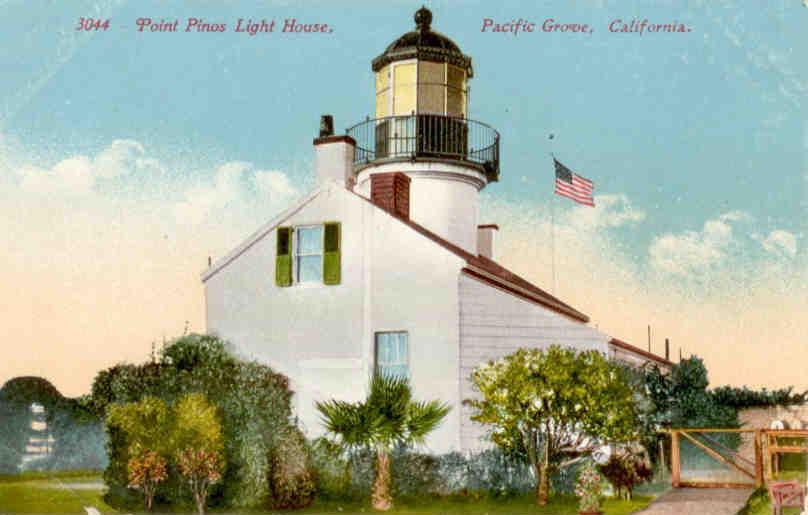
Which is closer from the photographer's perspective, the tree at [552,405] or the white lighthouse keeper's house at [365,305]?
the tree at [552,405]

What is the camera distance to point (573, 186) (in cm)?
1917

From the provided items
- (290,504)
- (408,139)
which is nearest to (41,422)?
(290,504)

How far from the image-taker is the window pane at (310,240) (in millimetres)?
19844

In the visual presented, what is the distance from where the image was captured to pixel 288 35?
1730cm

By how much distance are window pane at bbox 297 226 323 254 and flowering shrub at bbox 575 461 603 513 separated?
22.3 feet

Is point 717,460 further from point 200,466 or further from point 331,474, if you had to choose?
point 200,466

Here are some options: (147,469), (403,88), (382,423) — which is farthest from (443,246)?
(147,469)

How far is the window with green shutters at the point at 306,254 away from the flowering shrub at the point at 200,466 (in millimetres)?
4299

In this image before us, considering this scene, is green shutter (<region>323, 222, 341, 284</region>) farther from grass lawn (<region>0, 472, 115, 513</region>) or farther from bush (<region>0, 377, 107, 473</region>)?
grass lawn (<region>0, 472, 115, 513</region>)

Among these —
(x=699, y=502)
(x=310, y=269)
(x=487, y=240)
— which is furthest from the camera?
(x=487, y=240)

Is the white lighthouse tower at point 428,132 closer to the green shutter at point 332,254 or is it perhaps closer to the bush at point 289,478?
the green shutter at point 332,254

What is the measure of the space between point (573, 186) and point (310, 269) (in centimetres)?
510

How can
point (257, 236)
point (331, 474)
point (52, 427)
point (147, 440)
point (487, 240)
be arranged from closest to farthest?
point (147, 440) < point (331, 474) < point (52, 427) < point (257, 236) < point (487, 240)

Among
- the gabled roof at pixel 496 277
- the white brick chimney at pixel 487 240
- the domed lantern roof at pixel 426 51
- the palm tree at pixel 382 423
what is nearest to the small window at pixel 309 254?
the gabled roof at pixel 496 277
